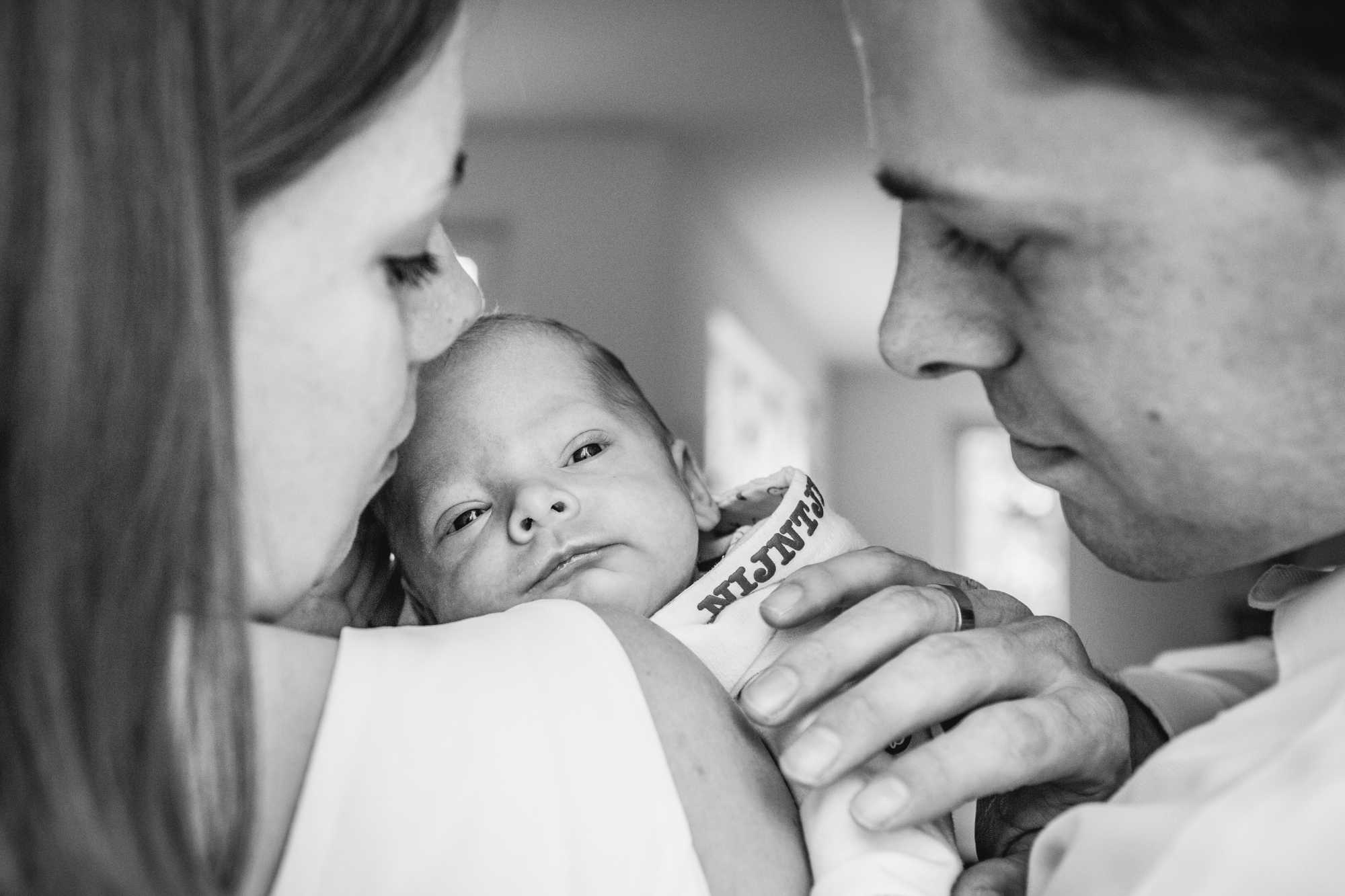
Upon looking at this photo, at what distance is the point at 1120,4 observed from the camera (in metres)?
0.77

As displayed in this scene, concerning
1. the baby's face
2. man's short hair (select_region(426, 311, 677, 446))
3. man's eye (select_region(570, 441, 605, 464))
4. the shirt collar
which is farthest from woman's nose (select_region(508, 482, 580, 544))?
the shirt collar

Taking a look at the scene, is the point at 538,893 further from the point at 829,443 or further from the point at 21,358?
the point at 829,443

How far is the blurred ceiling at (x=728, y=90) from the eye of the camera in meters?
5.82

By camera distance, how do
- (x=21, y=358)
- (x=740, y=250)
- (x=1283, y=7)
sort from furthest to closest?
(x=740, y=250)
(x=1283, y=7)
(x=21, y=358)

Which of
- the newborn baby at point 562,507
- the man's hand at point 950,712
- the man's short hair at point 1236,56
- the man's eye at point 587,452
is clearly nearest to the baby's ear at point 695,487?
the newborn baby at point 562,507

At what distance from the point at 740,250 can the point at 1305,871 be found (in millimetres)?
8674

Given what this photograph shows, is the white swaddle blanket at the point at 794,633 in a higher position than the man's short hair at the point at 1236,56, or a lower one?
lower

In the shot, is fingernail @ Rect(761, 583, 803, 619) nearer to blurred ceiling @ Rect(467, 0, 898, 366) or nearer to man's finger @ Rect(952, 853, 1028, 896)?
man's finger @ Rect(952, 853, 1028, 896)

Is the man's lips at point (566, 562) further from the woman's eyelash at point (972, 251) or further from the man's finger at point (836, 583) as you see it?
the woman's eyelash at point (972, 251)

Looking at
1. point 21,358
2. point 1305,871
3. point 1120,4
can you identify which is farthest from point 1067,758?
point 21,358

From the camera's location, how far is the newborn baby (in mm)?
1427

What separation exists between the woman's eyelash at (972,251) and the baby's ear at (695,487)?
675mm

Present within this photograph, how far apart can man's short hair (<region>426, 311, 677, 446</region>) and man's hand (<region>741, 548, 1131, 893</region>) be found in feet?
1.85

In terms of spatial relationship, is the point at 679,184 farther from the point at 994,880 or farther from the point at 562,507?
the point at 994,880
